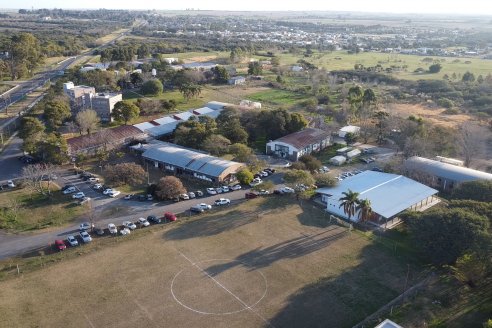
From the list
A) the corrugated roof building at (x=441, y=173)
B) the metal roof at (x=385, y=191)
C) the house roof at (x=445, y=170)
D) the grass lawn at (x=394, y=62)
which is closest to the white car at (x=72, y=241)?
the metal roof at (x=385, y=191)

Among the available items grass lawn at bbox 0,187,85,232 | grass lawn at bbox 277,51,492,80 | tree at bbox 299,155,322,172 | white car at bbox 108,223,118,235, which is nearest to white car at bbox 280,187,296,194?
tree at bbox 299,155,322,172

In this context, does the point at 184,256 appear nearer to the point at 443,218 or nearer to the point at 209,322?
the point at 209,322

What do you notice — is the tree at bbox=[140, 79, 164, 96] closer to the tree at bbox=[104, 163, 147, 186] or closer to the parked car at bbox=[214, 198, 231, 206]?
the tree at bbox=[104, 163, 147, 186]

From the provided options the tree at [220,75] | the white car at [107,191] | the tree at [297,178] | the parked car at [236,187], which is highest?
the tree at [220,75]

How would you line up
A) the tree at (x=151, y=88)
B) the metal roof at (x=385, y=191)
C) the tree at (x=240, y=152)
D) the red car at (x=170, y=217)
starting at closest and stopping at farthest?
the red car at (x=170, y=217) → the metal roof at (x=385, y=191) → the tree at (x=240, y=152) → the tree at (x=151, y=88)

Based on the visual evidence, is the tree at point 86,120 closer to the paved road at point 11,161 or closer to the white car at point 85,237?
the paved road at point 11,161
